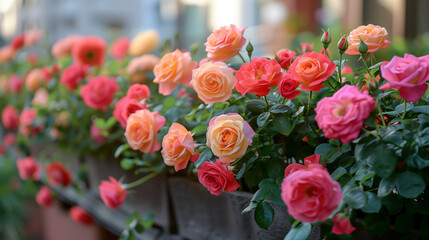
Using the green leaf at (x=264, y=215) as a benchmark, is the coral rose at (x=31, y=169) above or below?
below

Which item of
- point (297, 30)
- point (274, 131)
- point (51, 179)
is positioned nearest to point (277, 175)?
point (274, 131)

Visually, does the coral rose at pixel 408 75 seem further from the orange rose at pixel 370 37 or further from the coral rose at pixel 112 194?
the coral rose at pixel 112 194

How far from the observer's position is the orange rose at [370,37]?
0.53 metres

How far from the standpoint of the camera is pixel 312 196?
40cm

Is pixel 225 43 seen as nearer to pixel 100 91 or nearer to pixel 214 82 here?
pixel 214 82

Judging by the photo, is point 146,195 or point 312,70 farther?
point 146,195

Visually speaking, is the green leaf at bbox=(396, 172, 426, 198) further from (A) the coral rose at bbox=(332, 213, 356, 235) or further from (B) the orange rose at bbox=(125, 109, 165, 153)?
(B) the orange rose at bbox=(125, 109, 165, 153)

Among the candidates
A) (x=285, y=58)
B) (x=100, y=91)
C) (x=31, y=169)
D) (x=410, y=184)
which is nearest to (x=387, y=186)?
(x=410, y=184)

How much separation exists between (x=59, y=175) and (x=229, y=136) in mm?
821

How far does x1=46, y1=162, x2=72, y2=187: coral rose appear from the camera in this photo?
1.17 meters

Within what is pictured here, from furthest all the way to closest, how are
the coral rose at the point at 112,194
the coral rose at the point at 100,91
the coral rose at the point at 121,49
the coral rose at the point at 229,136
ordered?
the coral rose at the point at 121,49
the coral rose at the point at 100,91
the coral rose at the point at 112,194
the coral rose at the point at 229,136

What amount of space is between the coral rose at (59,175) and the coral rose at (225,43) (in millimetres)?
760

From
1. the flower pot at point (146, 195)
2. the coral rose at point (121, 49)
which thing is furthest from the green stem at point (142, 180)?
the coral rose at point (121, 49)

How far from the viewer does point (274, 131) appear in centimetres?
55
